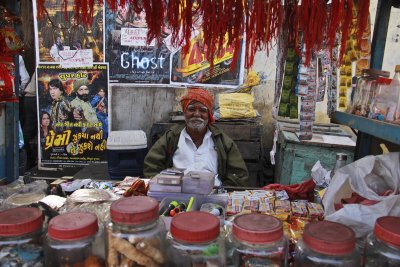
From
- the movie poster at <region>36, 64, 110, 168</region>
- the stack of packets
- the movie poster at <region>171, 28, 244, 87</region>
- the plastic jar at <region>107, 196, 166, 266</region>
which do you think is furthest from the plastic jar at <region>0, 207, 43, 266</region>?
the movie poster at <region>36, 64, 110, 168</region>

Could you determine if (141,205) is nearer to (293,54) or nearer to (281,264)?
(281,264)

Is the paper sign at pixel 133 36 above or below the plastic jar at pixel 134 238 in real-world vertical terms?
above

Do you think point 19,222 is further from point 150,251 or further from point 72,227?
point 150,251

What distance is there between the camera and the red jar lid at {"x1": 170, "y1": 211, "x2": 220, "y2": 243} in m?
0.90

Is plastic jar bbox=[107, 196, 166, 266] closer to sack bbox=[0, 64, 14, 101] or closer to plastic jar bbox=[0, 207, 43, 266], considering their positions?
plastic jar bbox=[0, 207, 43, 266]

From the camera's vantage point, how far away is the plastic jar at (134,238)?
931 millimetres

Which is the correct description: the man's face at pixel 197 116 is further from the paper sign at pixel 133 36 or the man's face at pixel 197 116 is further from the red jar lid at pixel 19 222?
the red jar lid at pixel 19 222

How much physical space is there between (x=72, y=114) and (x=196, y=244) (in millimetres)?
4634

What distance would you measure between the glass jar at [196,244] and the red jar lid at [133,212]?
0.08 meters

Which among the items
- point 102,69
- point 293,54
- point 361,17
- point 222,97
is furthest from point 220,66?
point 361,17

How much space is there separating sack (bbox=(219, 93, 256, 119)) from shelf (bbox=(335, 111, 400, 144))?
8.61ft

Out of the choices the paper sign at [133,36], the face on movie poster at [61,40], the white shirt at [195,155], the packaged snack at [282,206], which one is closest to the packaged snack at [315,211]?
the packaged snack at [282,206]

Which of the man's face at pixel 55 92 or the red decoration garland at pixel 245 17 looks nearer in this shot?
the red decoration garland at pixel 245 17

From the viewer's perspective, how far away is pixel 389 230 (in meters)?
0.89
